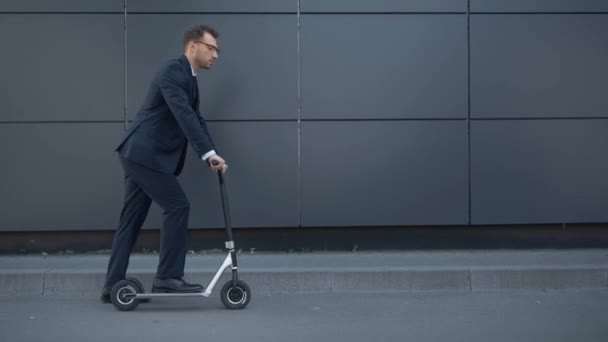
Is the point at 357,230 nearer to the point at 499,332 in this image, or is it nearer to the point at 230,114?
the point at 230,114

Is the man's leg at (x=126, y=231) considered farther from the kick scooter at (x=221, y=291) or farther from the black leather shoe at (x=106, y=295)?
the kick scooter at (x=221, y=291)

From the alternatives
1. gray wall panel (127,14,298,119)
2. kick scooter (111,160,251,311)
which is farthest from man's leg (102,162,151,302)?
gray wall panel (127,14,298,119)

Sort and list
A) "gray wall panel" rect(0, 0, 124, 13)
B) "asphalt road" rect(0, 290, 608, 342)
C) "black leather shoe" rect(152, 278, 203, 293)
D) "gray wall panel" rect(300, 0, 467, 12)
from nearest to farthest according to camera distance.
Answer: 1. "asphalt road" rect(0, 290, 608, 342)
2. "black leather shoe" rect(152, 278, 203, 293)
3. "gray wall panel" rect(0, 0, 124, 13)
4. "gray wall panel" rect(300, 0, 467, 12)

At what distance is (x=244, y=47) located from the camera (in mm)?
9672

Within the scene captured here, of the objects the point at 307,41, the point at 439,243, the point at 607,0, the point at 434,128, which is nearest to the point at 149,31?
the point at 307,41

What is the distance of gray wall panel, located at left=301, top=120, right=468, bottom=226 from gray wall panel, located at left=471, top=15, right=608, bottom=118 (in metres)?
0.50

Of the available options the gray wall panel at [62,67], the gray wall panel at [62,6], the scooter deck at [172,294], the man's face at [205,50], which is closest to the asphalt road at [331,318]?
the scooter deck at [172,294]

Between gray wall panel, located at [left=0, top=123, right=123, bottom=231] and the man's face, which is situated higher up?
the man's face

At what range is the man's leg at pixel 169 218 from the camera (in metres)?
7.34

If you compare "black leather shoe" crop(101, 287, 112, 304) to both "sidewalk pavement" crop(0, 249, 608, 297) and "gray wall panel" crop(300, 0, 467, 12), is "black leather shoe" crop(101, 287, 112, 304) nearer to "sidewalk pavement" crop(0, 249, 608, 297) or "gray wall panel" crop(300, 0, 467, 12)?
"sidewalk pavement" crop(0, 249, 608, 297)

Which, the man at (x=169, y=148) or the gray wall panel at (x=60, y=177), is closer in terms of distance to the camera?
the man at (x=169, y=148)

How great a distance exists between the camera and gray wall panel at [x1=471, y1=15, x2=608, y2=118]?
386 inches

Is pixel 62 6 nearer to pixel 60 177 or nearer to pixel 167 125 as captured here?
pixel 60 177

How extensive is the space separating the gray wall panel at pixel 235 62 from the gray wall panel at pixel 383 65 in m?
0.21
